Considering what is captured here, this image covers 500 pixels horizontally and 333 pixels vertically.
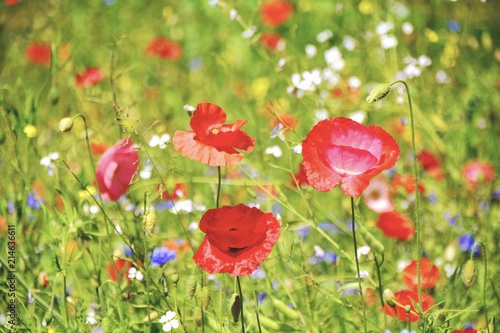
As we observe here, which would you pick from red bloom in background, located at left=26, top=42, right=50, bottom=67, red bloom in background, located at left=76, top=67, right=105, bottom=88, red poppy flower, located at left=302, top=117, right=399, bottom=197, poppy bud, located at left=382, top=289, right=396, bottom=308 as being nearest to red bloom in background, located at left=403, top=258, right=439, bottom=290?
poppy bud, located at left=382, top=289, right=396, bottom=308

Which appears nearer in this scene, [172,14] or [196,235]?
[196,235]

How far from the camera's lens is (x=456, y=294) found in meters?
1.32

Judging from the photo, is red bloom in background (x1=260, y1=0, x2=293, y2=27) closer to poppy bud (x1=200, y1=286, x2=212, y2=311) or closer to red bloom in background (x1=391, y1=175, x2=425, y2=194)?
red bloom in background (x1=391, y1=175, x2=425, y2=194)

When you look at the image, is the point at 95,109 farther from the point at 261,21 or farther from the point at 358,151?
the point at 358,151

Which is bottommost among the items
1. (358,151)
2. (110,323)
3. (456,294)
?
(456,294)

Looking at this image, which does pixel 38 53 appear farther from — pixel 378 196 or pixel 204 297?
pixel 204 297

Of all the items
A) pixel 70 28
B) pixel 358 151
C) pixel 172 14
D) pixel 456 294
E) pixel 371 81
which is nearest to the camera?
pixel 358 151

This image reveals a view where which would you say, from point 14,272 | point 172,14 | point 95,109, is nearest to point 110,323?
point 14,272

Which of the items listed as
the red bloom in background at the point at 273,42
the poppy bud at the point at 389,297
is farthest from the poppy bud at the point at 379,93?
the red bloom in background at the point at 273,42

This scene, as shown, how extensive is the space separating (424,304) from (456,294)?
0.20 m

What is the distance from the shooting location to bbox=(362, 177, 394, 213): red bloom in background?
1730 mm

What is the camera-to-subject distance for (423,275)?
1209 mm

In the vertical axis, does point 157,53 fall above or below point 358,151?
below

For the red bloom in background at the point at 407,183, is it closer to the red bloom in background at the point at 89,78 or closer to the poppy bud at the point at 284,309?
the poppy bud at the point at 284,309
